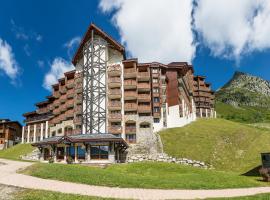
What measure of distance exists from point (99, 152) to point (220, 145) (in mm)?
28685

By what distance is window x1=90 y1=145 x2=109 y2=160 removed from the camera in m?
55.6

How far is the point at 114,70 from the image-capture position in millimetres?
78688

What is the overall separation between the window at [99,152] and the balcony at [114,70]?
2755 cm

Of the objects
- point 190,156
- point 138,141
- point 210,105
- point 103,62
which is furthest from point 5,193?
point 210,105

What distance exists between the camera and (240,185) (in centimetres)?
2880

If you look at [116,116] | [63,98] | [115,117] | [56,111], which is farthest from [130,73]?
[56,111]

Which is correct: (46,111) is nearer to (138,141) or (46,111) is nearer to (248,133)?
(138,141)

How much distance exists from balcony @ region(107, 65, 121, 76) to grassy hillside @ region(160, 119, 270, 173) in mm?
20349

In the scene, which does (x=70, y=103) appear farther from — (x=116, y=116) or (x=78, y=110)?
(x=116, y=116)

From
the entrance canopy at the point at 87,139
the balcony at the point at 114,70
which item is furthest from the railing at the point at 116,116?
the entrance canopy at the point at 87,139

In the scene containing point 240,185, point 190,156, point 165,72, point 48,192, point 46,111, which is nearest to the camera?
point 48,192

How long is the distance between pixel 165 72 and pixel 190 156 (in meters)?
33.9

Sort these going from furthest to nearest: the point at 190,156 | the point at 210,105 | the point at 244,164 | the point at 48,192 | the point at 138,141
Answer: the point at 210,105 → the point at 138,141 → the point at 190,156 → the point at 244,164 → the point at 48,192

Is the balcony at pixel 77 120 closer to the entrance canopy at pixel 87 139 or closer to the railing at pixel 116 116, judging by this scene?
the railing at pixel 116 116
